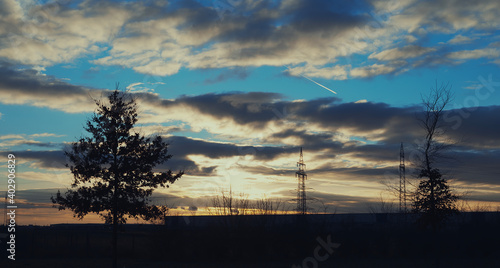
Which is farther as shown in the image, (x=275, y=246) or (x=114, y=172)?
(x=275, y=246)

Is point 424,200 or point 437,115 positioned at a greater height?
point 437,115

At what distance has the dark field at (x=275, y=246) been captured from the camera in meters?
30.0

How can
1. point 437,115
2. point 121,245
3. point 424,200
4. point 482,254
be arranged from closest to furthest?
point 424,200, point 437,115, point 482,254, point 121,245

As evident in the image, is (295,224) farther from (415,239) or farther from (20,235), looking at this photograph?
(20,235)

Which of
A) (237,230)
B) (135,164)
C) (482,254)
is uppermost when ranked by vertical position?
(135,164)

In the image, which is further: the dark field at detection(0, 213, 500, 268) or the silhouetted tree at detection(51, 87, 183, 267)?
the dark field at detection(0, 213, 500, 268)

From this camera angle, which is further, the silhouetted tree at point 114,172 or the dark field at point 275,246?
the dark field at point 275,246

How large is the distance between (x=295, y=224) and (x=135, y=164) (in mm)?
16283

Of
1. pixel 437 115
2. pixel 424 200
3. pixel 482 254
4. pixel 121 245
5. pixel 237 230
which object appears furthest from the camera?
pixel 121 245

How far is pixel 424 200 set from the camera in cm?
1967

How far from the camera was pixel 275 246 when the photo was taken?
30.9 metres

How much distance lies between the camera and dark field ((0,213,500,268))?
30.0m

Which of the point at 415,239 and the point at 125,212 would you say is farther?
the point at 415,239

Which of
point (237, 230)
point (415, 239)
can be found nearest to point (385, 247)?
point (415, 239)
